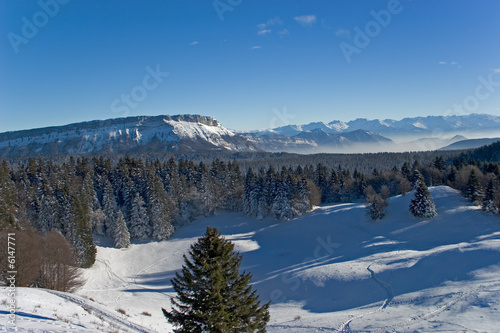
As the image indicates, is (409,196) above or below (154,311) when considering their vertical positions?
above

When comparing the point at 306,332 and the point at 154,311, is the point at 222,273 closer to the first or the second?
the point at 306,332

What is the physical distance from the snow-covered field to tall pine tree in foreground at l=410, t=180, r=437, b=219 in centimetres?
140

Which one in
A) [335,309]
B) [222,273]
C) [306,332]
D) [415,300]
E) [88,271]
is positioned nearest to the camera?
[222,273]

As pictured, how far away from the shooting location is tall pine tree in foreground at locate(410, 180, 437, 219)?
52125 mm

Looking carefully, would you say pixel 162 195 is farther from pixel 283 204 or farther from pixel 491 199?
pixel 491 199

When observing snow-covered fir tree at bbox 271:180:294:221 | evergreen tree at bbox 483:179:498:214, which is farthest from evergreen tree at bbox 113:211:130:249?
evergreen tree at bbox 483:179:498:214

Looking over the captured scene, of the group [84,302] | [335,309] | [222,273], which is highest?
[222,273]

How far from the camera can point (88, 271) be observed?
1711 inches

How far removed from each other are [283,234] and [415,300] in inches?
1361

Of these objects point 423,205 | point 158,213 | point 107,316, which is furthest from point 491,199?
point 158,213

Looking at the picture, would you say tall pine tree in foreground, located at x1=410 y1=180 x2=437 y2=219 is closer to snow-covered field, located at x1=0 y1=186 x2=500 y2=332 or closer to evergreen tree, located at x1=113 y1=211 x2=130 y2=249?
snow-covered field, located at x1=0 y1=186 x2=500 y2=332

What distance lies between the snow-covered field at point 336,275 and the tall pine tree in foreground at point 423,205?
1.40 meters

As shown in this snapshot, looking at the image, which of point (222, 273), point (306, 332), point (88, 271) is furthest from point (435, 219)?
point (88, 271)

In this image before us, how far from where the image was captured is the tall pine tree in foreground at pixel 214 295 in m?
→ 13.3
